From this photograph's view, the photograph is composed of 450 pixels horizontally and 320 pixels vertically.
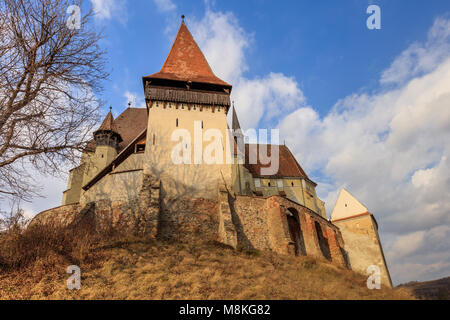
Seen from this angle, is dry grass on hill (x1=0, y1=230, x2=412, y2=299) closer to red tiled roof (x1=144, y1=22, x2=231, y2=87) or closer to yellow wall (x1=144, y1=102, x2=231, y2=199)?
yellow wall (x1=144, y1=102, x2=231, y2=199)

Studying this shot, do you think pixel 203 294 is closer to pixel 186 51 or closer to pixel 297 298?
pixel 297 298

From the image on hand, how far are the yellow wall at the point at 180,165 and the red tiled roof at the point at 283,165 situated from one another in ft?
34.6

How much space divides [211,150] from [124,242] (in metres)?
8.89

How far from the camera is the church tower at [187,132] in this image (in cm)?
1983

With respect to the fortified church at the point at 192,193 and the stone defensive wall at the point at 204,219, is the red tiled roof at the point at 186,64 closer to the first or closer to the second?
the fortified church at the point at 192,193

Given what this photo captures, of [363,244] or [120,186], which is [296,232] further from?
[120,186]

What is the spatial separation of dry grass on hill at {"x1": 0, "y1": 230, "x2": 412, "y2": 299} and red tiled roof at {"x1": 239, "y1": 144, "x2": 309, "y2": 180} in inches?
689

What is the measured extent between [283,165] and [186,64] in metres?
15.4

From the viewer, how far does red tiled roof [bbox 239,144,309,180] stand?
32344mm

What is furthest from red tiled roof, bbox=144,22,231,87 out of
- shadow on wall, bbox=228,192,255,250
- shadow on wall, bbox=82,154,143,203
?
shadow on wall, bbox=228,192,255,250

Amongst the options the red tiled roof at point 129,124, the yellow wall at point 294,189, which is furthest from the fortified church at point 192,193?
the yellow wall at point 294,189

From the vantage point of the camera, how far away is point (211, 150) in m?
21.2
